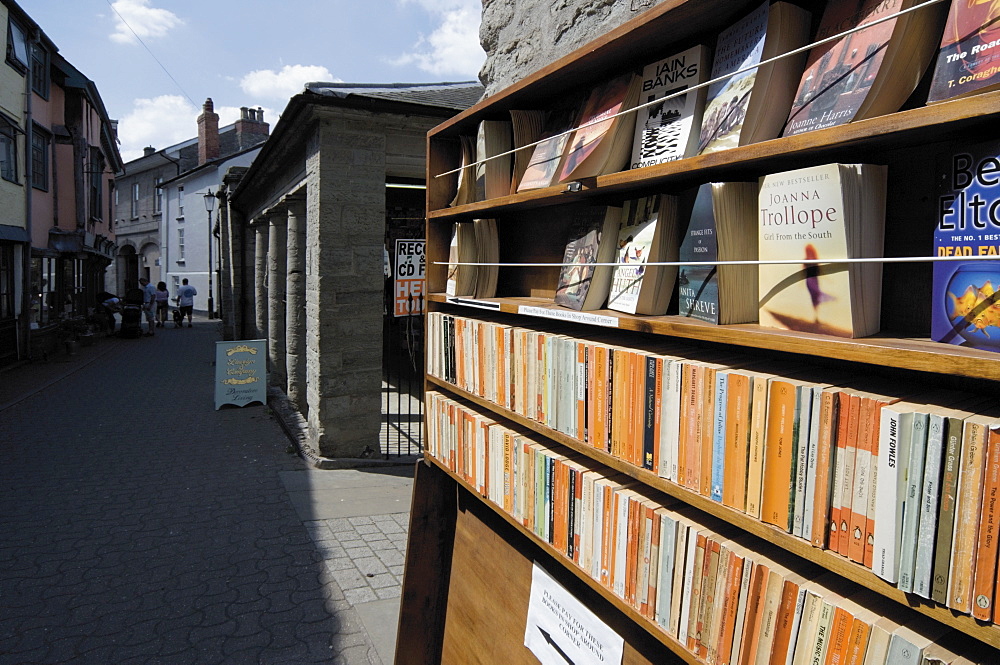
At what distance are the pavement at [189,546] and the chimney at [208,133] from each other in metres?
24.9

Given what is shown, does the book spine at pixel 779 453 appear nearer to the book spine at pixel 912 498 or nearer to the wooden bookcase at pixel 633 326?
the wooden bookcase at pixel 633 326

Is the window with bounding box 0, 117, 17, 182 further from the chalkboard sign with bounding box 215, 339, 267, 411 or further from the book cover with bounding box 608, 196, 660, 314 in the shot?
the book cover with bounding box 608, 196, 660, 314

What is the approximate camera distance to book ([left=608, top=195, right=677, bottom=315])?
181 centimetres

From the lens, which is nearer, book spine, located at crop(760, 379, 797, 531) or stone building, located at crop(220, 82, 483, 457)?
book spine, located at crop(760, 379, 797, 531)

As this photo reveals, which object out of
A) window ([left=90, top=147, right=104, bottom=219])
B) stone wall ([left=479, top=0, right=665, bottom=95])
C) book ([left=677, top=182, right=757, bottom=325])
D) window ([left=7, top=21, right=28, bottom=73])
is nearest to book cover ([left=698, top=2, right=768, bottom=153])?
book ([left=677, top=182, right=757, bottom=325])

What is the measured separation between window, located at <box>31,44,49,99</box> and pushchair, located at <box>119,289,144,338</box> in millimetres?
5758

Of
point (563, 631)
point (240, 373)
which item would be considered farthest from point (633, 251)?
point (240, 373)

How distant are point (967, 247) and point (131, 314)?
21.6 metres

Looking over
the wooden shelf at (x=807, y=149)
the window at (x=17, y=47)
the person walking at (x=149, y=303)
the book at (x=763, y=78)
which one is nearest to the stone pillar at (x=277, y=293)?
the window at (x=17, y=47)

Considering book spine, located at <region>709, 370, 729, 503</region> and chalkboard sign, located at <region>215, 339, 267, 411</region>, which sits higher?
book spine, located at <region>709, 370, 729, 503</region>

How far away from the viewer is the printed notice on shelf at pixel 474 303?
96.6 inches

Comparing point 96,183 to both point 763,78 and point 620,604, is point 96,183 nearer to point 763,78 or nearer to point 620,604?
point 620,604

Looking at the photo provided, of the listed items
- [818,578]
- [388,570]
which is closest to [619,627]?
[818,578]

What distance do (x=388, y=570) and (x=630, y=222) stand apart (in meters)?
3.32
